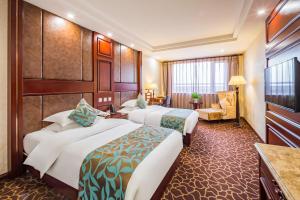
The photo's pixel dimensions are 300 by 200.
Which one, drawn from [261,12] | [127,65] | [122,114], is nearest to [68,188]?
[122,114]

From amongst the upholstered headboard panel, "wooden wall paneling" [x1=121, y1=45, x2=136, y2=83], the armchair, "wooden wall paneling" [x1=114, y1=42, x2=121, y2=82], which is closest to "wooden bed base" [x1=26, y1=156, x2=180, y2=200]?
the upholstered headboard panel

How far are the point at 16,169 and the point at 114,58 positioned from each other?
10.4 feet

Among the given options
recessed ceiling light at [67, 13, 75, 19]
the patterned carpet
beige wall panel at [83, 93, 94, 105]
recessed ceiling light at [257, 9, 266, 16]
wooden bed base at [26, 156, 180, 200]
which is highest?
recessed ceiling light at [67, 13, 75, 19]

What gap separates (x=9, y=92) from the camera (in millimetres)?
2145

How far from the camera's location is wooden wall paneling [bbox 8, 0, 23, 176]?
2.13 metres

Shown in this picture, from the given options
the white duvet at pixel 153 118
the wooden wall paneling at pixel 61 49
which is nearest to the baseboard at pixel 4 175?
the wooden wall paneling at pixel 61 49

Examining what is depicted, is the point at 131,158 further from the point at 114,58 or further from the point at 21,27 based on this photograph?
the point at 114,58

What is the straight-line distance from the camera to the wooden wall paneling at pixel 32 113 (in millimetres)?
2332

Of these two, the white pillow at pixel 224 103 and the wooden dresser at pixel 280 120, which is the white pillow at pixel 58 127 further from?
the white pillow at pixel 224 103

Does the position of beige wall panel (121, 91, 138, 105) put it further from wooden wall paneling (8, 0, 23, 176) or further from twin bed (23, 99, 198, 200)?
wooden wall paneling (8, 0, 23, 176)

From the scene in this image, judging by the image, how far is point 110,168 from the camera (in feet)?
4.42

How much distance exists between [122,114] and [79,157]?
7.36 feet

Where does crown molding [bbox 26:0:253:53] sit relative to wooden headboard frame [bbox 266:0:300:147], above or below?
above

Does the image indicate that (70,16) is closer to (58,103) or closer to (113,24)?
(113,24)
